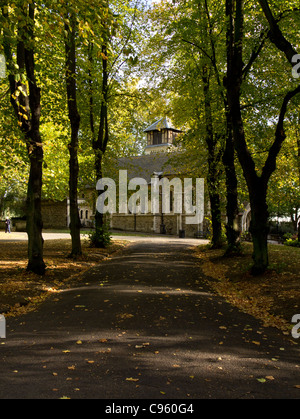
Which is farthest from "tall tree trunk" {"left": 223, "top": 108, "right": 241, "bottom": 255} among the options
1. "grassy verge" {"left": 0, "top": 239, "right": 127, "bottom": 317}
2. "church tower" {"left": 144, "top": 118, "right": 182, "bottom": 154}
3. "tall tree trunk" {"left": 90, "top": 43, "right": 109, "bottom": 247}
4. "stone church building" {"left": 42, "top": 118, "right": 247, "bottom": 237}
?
"church tower" {"left": 144, "top": 118, "right": 182, "bottom": 154}

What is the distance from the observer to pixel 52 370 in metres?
4.32

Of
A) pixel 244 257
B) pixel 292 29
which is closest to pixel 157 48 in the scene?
pixel 292 29

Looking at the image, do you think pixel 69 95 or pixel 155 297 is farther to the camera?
pixel 69 95

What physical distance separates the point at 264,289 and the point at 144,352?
5.48 metres

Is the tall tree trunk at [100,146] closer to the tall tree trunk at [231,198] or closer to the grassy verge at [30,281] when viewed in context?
the grassy verge at [30,281]

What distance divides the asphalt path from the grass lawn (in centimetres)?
56

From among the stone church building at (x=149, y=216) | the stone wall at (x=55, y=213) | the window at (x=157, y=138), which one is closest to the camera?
the stone church building at (x=149, y=216)

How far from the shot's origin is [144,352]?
16.4ft

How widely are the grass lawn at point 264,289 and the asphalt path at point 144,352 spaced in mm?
558

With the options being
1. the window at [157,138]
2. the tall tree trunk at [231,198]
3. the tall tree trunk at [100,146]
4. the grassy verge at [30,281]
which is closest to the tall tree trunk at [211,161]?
the tall tree trunk at [231,198]

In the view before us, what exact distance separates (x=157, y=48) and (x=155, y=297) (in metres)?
14.7

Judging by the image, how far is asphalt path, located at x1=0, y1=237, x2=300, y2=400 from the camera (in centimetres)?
386

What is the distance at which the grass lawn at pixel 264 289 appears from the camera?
755 cm
